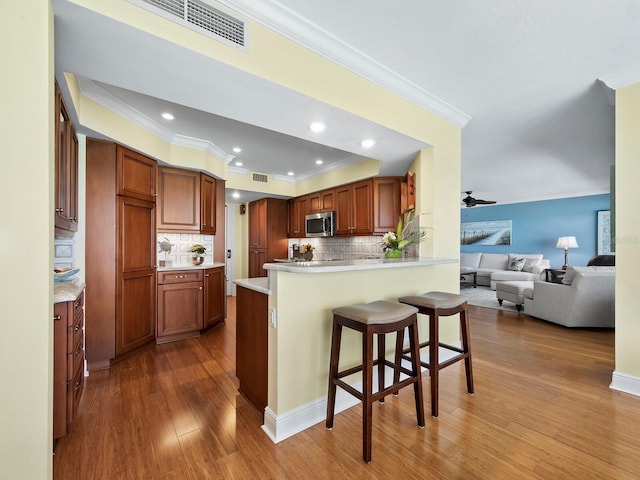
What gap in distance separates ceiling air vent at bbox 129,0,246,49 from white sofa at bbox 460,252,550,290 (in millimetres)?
7342

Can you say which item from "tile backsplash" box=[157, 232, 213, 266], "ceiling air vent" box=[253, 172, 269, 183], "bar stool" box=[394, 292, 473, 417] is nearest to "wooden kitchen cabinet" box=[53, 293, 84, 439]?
"bar stool" box=[394, 292, 473, 417]

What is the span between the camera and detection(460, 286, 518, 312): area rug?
526cm

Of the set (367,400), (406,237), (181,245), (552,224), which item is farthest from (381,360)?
(552,224)

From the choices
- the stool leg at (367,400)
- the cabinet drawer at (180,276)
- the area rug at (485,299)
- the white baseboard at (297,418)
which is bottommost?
the area rug at (485,299)

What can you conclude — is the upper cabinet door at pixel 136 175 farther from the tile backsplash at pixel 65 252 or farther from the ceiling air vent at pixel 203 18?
the ceiling air vent at pixel 203 18

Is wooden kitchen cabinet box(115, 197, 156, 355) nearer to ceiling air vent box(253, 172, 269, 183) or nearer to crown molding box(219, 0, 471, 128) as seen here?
crown molding box(219, 0, 471, 128)

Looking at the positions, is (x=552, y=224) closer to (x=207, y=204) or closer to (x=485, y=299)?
(x=485, y=299)

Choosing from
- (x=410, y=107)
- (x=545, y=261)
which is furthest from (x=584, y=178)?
(x=410, y=107)

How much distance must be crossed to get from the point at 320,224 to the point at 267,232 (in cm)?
132

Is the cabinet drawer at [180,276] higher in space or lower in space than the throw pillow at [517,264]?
higher

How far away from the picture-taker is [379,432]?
1.78 meters

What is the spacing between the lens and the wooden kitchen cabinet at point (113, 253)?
2652mm

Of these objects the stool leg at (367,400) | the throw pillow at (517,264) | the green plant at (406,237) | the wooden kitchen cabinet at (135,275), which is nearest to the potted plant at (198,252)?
the wooden kitchen cabinet at (135,275)

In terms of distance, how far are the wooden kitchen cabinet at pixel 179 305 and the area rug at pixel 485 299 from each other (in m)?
3.87
